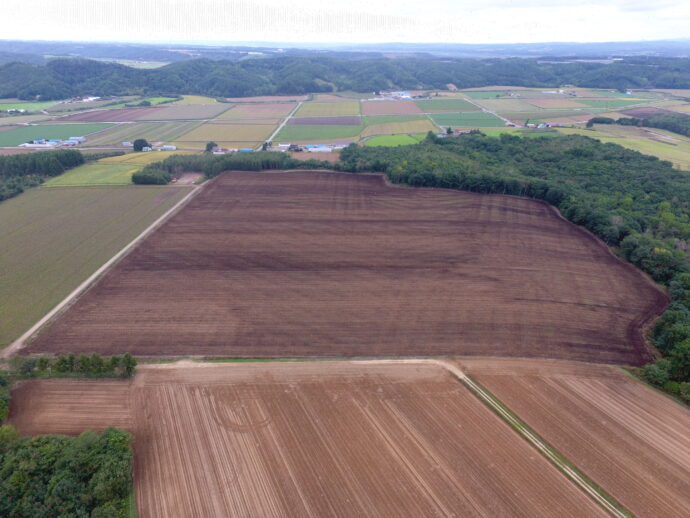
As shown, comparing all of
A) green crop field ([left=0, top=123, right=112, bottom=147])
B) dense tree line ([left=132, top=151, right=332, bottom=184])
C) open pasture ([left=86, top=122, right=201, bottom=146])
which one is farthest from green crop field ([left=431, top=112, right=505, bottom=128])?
green crop field ([left=0, top=123, right=112, bottom=147])

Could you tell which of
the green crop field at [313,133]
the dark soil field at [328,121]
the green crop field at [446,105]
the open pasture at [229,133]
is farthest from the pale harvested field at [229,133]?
the green crop field at [446,105]

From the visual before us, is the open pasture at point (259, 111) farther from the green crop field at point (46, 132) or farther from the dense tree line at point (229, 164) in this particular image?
the dense tree line at point (229, 164)

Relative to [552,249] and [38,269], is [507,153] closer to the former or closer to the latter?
[552,249]

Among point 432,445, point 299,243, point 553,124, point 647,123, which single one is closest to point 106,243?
point 299,243

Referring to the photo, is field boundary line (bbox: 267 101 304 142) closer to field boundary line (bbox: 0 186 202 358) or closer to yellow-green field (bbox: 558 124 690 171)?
field boundary line (bbox: 0 186 202 358)

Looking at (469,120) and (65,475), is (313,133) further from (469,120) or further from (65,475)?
(65,475)

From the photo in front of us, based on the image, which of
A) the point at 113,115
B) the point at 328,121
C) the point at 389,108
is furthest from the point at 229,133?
the point at 389,108
